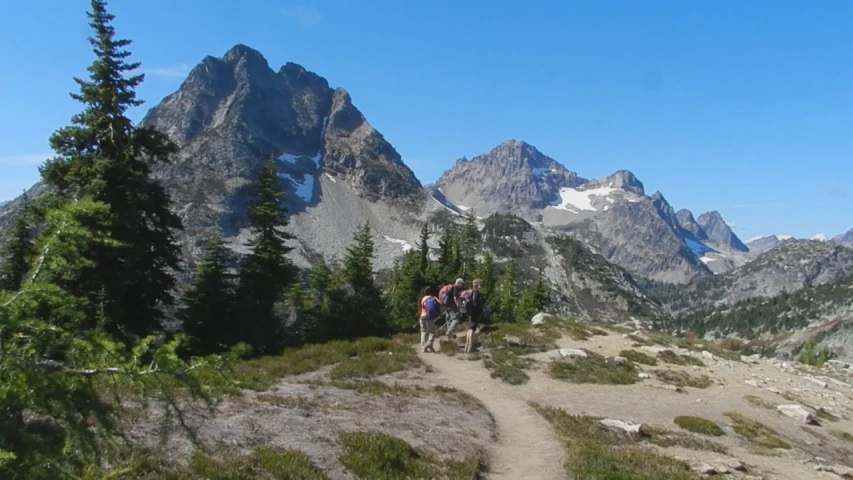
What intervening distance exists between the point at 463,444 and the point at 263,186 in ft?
85.9

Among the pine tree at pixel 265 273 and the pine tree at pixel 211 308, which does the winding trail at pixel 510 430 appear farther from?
the pine tree at pixel 211 308

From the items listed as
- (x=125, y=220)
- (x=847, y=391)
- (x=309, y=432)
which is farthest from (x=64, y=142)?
(x=847, y=391)

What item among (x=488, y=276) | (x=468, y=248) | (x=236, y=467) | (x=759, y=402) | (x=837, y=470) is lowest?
(x=837, y=470)

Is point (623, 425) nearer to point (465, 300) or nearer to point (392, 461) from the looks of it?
point (392, 461)

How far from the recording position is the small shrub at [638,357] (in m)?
30.0

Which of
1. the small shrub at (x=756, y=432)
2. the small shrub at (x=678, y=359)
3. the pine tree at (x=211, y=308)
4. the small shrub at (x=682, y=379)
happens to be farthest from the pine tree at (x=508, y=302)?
the small shrub at (x=756, y=432)

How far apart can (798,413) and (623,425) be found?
10.4 m

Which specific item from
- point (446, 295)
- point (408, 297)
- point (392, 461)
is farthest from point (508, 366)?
point (408, 297)

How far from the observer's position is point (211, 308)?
103 feet

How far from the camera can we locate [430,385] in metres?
21.2

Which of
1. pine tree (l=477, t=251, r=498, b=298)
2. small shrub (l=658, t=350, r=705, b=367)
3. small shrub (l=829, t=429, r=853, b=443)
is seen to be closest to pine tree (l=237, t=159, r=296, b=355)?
small shrub (l=658, t=350, r=705, b=367)

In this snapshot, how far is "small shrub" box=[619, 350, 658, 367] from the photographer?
3000 centimetres

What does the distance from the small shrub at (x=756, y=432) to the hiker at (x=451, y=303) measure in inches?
514

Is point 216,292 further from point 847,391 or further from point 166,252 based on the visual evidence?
point 847,391
